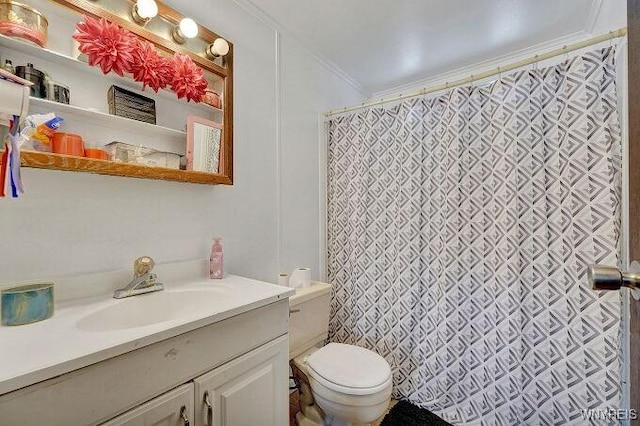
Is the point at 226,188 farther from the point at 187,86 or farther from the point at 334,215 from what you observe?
the point at 334,215

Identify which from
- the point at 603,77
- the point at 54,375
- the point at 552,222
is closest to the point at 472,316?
the point at 552,222

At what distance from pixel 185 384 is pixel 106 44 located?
3.87 feet

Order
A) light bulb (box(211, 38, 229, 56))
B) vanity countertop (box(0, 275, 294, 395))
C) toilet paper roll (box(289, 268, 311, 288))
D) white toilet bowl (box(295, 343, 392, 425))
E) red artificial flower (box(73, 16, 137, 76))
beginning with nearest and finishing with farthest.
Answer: vanity countertop (box(0, 275, 294, 395))
red artificial flower (box(73, 16, 137, 76))
white toilet bowl (box(295, 343, 392, 425))
light bulb (box(211, 38, 229, 56))
toilet paper roll (box(289, 268, 311, 288))

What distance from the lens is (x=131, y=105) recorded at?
109 cm

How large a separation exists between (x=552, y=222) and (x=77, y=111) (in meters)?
1.97

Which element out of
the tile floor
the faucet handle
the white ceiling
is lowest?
the tile floor

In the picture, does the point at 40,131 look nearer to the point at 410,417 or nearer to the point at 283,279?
the point at 283,279

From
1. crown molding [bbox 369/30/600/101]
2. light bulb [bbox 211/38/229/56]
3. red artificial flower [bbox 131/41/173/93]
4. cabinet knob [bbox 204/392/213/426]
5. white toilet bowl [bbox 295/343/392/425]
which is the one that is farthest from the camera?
crown molding [bbox 369/30/600/101]

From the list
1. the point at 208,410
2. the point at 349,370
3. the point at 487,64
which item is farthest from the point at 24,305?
the point at 487,64

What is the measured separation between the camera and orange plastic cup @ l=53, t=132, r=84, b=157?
908 millimetres

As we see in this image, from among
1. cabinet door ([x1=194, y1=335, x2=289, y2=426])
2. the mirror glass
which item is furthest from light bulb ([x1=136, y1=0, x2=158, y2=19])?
cabinet door ([x1=194, y1=335, x2=289, y2=426])

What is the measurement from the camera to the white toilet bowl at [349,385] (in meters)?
1.19

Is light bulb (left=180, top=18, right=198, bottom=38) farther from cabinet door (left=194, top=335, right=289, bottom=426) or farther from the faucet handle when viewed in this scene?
cabinet door (left=194, top=335, right=289, bottom=426)

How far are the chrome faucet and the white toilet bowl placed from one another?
81 cm
